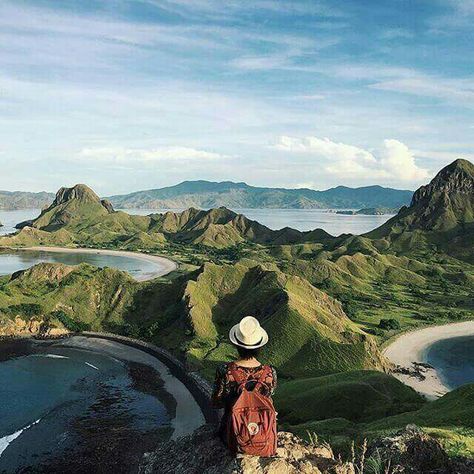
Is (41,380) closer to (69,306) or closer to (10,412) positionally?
(10,412)

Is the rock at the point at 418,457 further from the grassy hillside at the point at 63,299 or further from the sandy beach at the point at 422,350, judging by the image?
the grassy hillside at the point at 63,299

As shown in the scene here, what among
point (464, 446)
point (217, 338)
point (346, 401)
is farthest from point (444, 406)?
point (217, 338)

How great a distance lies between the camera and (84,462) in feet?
198

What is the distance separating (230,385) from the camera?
497 inches

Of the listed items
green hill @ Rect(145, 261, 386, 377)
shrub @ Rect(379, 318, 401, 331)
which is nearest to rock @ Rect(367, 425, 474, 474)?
green hill @ Rect(145, 261, 386, 377)

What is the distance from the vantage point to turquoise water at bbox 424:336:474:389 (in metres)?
104

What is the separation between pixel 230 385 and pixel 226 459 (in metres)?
2.29

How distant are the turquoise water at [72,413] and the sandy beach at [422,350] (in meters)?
53.7

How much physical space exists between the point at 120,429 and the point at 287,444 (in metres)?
62.1

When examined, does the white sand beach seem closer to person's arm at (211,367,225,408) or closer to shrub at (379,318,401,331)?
person's arm at (211,367,225,408)

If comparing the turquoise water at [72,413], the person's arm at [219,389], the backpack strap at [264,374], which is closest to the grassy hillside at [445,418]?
the backpack strap at [264,374]

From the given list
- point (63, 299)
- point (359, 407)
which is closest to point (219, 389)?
point (359, 407)

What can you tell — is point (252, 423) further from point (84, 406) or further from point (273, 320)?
point (273, 320)

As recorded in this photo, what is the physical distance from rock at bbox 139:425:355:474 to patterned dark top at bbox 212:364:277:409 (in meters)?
1.55
